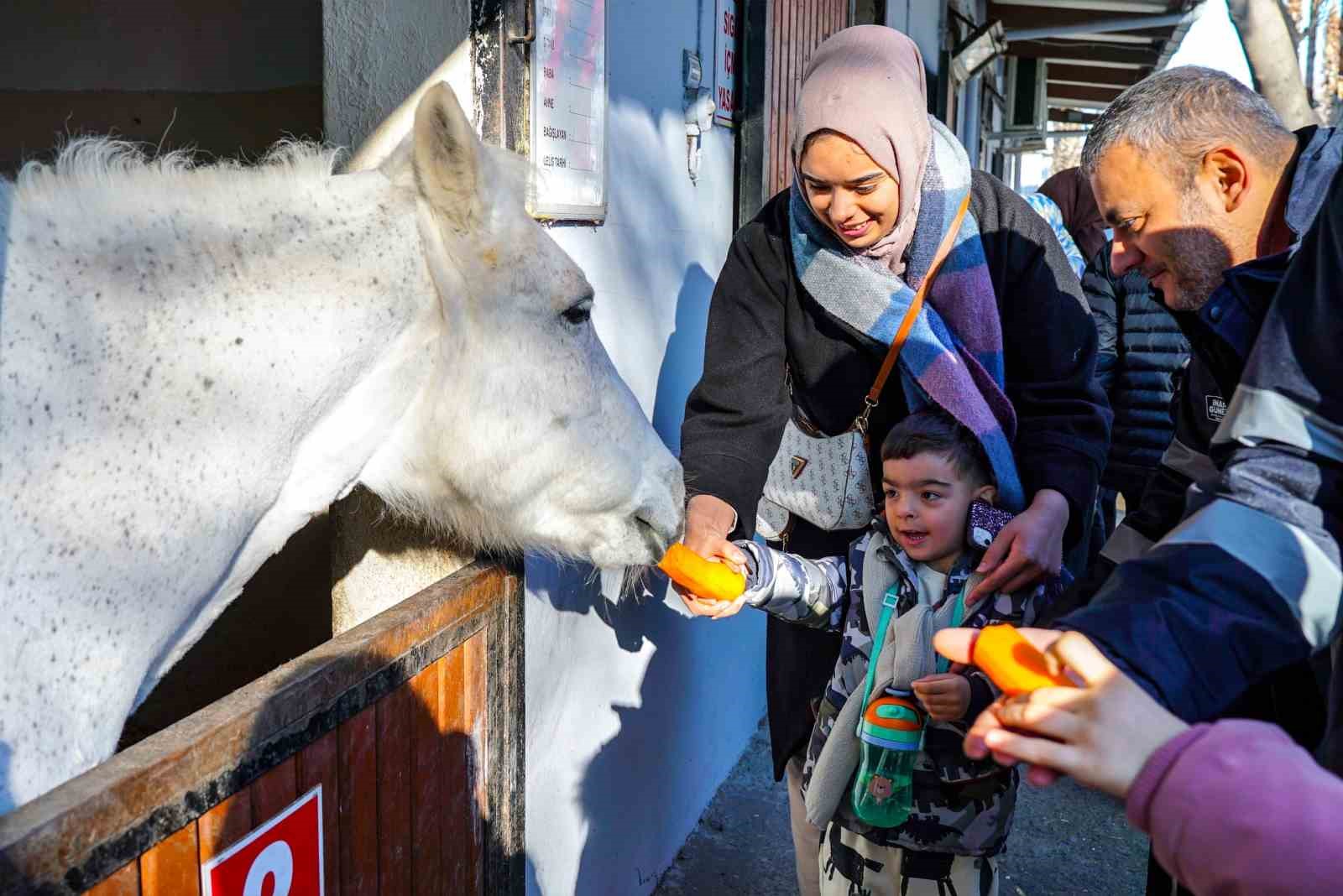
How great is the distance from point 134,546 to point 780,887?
2.49 m

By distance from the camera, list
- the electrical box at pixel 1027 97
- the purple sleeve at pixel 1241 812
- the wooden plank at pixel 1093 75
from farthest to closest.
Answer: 1. the wooden plank at pixel 1093 75
2. the electrical box at pixel 1027 97
3. the purple sleeve at pixel 1241 812

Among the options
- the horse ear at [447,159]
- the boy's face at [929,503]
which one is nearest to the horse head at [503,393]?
the horse ear at [447,159]

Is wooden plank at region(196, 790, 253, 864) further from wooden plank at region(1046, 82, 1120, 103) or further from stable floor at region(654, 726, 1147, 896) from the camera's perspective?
wooden plank at region(1046, 82, 1120, 103)

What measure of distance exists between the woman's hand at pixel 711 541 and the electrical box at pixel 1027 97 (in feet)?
38.9

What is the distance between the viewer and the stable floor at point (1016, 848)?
3.36 metres

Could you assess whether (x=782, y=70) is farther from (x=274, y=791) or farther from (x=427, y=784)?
(x=274, y=791)

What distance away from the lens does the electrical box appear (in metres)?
12.8

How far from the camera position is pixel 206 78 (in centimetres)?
319

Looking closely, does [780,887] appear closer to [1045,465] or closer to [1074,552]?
[1074,552]

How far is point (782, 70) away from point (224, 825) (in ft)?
11.9

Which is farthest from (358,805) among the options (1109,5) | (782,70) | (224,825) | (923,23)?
(1109,5)

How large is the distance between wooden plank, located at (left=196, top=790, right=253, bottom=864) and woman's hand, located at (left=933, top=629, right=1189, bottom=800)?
0.94 m

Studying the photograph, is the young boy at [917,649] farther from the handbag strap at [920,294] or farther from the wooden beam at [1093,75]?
the wooden beam at [1093,75]

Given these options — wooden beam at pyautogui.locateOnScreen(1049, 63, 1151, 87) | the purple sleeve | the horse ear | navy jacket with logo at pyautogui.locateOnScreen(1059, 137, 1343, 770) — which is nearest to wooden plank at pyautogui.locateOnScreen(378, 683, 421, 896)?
the horse ear
